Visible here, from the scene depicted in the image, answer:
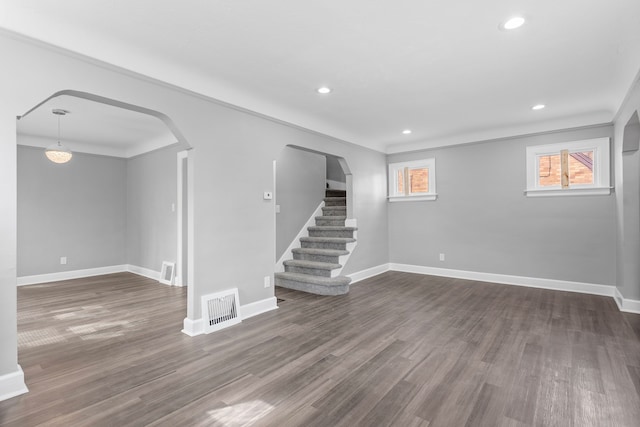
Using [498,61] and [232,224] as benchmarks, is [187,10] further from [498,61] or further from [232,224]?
[498,61]

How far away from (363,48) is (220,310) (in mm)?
2831

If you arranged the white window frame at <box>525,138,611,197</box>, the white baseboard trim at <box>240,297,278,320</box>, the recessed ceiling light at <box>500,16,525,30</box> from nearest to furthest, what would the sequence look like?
1. the recessed ceiling light at <box>500,16,525,30</box>
2. the white baseboard trim at <box>240,297,278,320</box>
3. the white window frame at <box>525,138,611,197</box>

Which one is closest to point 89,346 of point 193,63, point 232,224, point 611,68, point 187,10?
point 232,224

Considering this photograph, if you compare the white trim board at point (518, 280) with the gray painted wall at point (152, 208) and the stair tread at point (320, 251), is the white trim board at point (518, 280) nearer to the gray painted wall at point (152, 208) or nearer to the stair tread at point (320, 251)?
the stair tread at point (320, 251)

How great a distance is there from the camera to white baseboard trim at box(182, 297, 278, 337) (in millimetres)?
3084

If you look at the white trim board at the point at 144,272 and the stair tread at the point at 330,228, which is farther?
the white trim board at the point at 144,272

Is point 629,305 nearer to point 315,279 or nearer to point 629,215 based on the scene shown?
point 629,215

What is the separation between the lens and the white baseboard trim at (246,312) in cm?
308

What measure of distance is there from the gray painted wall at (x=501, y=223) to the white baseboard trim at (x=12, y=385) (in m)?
5.47

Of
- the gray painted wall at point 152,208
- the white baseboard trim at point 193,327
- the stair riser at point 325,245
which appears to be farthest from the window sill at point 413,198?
the white baseboard trim at point 193,327

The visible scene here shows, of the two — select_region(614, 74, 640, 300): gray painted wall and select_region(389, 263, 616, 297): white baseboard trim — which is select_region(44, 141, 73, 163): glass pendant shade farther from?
select_region(614, 74, 640, 300): gray painted wall

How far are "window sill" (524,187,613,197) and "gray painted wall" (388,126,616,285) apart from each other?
0.06 meters

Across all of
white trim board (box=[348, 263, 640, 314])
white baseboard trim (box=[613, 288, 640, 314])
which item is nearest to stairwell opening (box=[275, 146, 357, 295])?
white trim board (box=[348, 263, 640, 314])

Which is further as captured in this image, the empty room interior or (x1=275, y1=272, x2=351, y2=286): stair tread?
(x1=275, y1=272, x2=351, y2=286): stair tread
